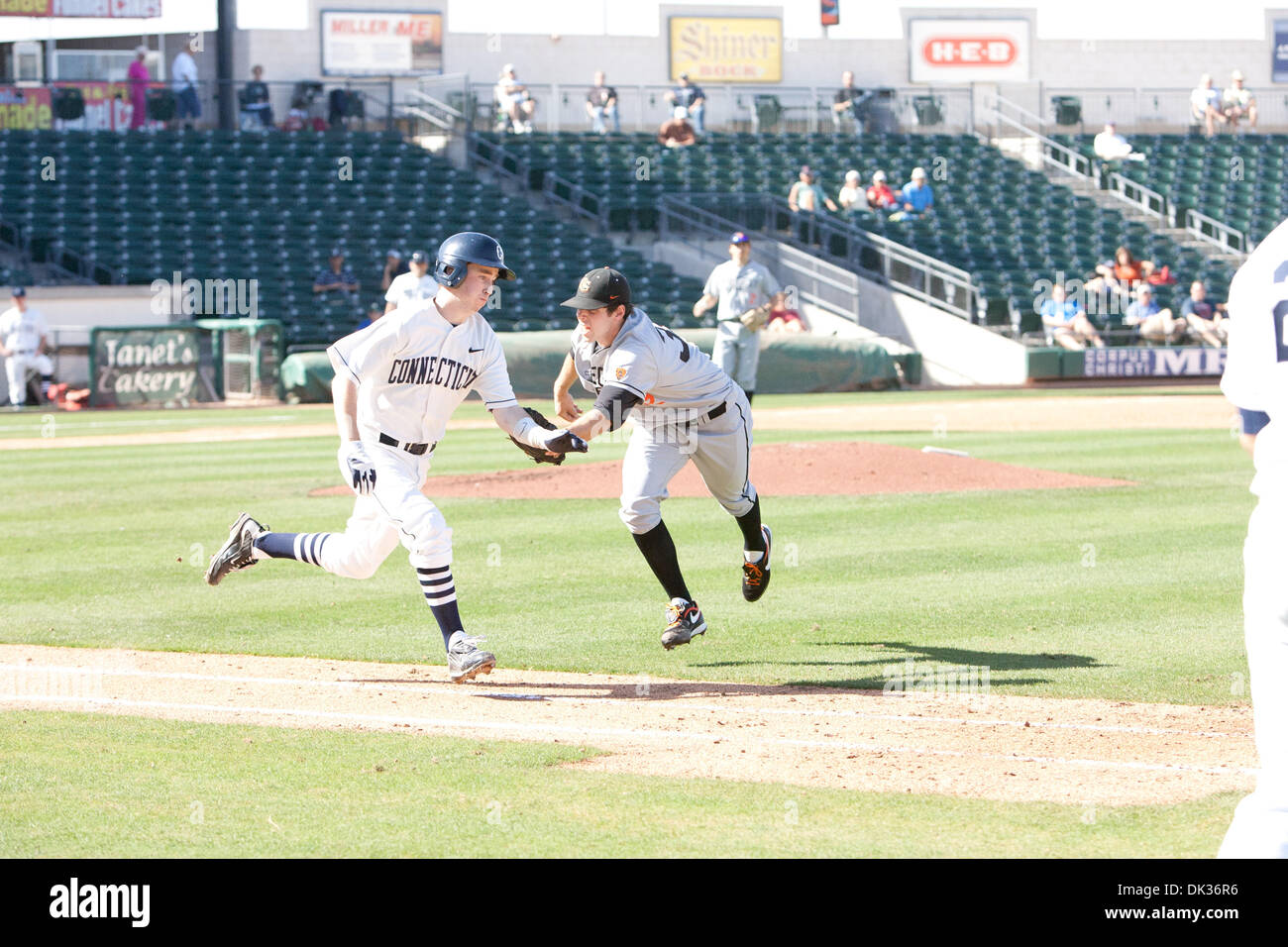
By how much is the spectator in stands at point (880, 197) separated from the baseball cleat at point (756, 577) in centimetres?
2826

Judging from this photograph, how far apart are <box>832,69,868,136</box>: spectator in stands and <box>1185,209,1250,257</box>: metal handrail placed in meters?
8.28

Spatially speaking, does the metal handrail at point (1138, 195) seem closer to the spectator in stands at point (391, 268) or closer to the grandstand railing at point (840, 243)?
the grandstand railing at point (840, 243)

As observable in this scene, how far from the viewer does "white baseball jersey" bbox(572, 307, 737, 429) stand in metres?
7.70

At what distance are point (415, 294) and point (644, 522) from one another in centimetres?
1077

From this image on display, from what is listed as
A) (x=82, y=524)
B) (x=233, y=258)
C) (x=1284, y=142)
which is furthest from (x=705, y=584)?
(x=1284, y=142)

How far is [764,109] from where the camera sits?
40969mm

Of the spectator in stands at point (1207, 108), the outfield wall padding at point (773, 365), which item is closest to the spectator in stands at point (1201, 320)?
the outfield wall padding at point (773, 365)

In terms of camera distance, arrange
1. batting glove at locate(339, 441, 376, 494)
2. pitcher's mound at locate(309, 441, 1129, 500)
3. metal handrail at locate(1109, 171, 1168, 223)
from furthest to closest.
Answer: metal handrail at locate(1109, 171, 1168, 223) → pitcher's mound at locate(309, 441, 1129, 500) → batting glove at locate(339, 441, 376, 494)

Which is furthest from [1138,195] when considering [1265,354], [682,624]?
[1265,354]

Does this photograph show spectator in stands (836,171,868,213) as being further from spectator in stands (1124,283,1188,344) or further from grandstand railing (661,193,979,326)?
spectator in stands (1124,283,1188,344)

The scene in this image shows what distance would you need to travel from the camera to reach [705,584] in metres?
10.1

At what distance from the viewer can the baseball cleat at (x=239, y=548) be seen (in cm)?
809

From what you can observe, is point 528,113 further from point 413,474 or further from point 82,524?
point 413,474

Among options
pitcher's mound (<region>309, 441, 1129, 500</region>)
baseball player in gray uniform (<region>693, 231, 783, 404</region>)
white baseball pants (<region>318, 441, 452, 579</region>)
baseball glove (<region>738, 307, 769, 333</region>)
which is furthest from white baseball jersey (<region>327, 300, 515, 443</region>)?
baseball player in gray uniform (<region>693, 231, 783, 404</region>)
